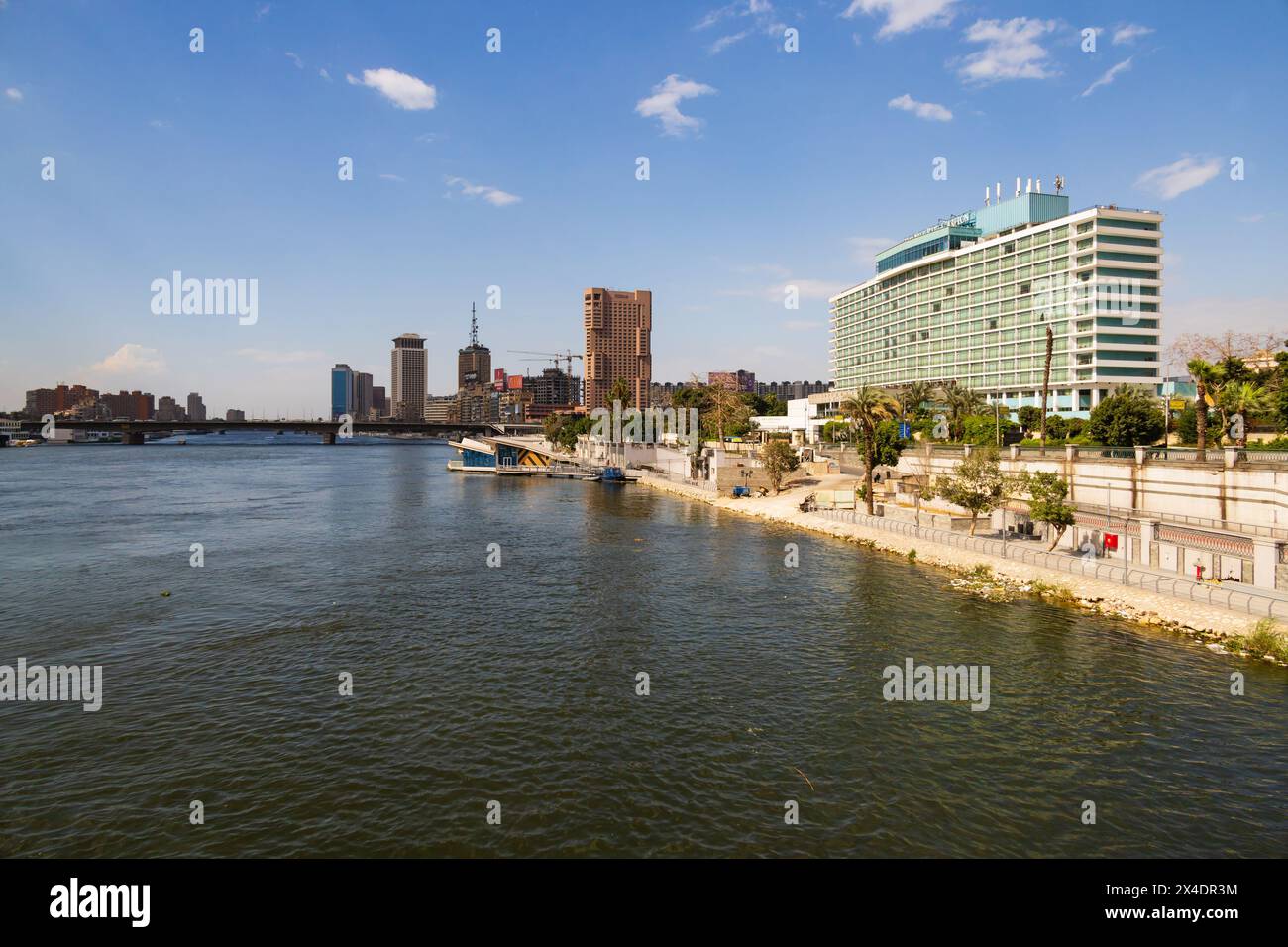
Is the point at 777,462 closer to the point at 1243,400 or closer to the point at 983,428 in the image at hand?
the point at 983,428

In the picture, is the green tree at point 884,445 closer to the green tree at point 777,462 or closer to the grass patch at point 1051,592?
the green tree at point 777,462

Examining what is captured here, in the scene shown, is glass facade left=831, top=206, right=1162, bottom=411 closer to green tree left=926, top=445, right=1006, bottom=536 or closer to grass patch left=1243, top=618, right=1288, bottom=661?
green tree left=926, top=445, right=1006, bottom=536

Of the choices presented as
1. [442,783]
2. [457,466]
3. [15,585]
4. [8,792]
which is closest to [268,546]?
[15,585]

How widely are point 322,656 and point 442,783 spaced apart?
1493cm

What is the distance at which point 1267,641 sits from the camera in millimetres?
30922

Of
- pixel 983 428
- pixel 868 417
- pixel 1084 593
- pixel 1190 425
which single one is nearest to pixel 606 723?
pixel 1084 593

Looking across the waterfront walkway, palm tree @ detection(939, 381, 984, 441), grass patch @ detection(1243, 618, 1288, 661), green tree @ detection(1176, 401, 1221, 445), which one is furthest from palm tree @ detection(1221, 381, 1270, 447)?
palm tree @ detection(939, 381, 984, 441)

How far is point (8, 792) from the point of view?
68.4 feet

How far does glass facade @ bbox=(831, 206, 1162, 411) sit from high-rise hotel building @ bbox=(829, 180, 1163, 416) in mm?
215

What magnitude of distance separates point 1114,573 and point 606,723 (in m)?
34.3

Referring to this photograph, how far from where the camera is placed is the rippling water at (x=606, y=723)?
1886 cm

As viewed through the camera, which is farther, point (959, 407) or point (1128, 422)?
point (959, 407)

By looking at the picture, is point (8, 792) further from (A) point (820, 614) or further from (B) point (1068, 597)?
(B) point (1068, 597)

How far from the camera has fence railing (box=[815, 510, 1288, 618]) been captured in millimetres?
33281
